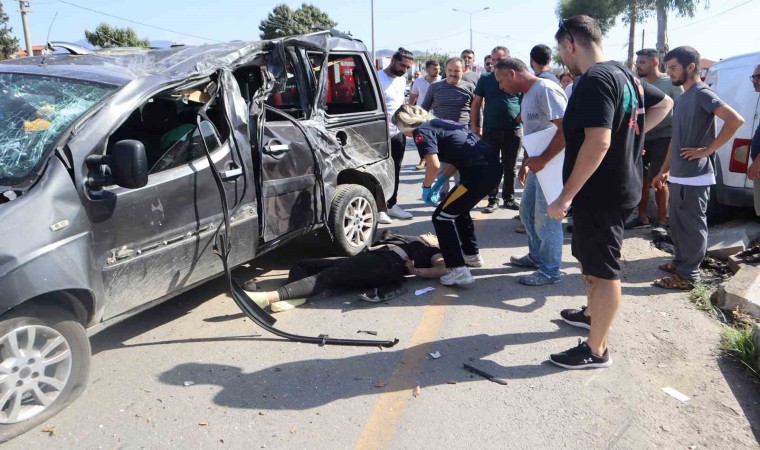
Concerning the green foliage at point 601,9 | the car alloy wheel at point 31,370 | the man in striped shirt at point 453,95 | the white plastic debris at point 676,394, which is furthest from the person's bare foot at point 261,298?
the green foliage at point 601,9

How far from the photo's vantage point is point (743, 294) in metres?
4.15

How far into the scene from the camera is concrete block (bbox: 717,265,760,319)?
407 cm

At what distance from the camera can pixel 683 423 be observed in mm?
2869

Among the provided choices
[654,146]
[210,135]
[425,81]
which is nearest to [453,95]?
[425,81]

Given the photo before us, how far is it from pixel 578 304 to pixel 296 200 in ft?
7.70

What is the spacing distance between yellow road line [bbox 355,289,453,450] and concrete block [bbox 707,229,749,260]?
292 cm

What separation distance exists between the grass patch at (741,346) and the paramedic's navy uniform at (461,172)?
1.91 m

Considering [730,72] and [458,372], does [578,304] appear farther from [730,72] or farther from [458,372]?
[730,72]

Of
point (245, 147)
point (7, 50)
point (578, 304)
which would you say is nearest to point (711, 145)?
point (578, 304)

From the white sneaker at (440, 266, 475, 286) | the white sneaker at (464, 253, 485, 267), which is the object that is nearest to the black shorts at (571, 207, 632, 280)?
the white sneaker at (440, 266, 475, 286)

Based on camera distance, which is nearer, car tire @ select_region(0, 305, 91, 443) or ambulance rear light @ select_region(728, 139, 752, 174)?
car tire @ select_region(0, 305, 91, 443)

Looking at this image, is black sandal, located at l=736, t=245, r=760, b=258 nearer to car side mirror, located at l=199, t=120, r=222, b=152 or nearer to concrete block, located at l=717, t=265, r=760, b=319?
concrete block, located at l=717, t=265, r=760, b=319

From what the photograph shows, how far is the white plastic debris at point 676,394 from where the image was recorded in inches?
122

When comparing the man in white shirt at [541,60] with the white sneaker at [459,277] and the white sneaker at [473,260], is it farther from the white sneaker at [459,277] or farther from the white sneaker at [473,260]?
the white sneaker at [459,277]
